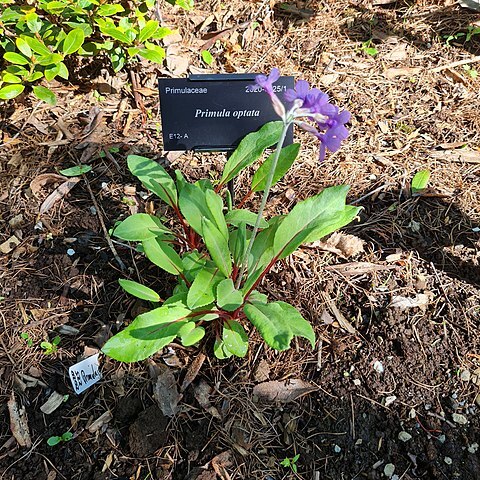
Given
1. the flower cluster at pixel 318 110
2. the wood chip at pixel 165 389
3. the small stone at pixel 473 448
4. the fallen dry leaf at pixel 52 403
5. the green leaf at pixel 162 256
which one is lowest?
the fallen dry leaf at pixel 52 403

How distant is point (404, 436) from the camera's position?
5.90ft

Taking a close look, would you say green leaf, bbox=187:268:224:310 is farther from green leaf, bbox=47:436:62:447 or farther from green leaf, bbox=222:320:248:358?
green leaf, bbox=47:436:62:447

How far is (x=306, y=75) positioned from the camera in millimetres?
3023

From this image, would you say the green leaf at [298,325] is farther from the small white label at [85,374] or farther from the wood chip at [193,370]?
the small white label at [85,374]

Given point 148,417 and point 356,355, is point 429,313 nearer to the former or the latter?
point 356,355

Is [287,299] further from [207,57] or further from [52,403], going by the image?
[207,57]

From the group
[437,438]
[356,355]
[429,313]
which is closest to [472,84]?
[429,313]

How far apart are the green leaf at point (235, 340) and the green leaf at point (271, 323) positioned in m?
0.13

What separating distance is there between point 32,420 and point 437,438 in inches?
54.6

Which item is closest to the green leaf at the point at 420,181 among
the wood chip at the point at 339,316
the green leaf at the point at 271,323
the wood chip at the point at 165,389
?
the wood chip at the point at 339,316

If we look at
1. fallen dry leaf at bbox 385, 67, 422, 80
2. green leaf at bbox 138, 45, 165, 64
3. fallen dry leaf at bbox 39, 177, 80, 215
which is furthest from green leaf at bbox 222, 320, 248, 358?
fallen dry leaf at bbox 385, 67, 422, 80

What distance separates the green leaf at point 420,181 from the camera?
247 cm

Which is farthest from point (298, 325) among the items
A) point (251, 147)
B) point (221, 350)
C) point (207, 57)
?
point (207, 57)

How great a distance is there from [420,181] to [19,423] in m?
1.96
